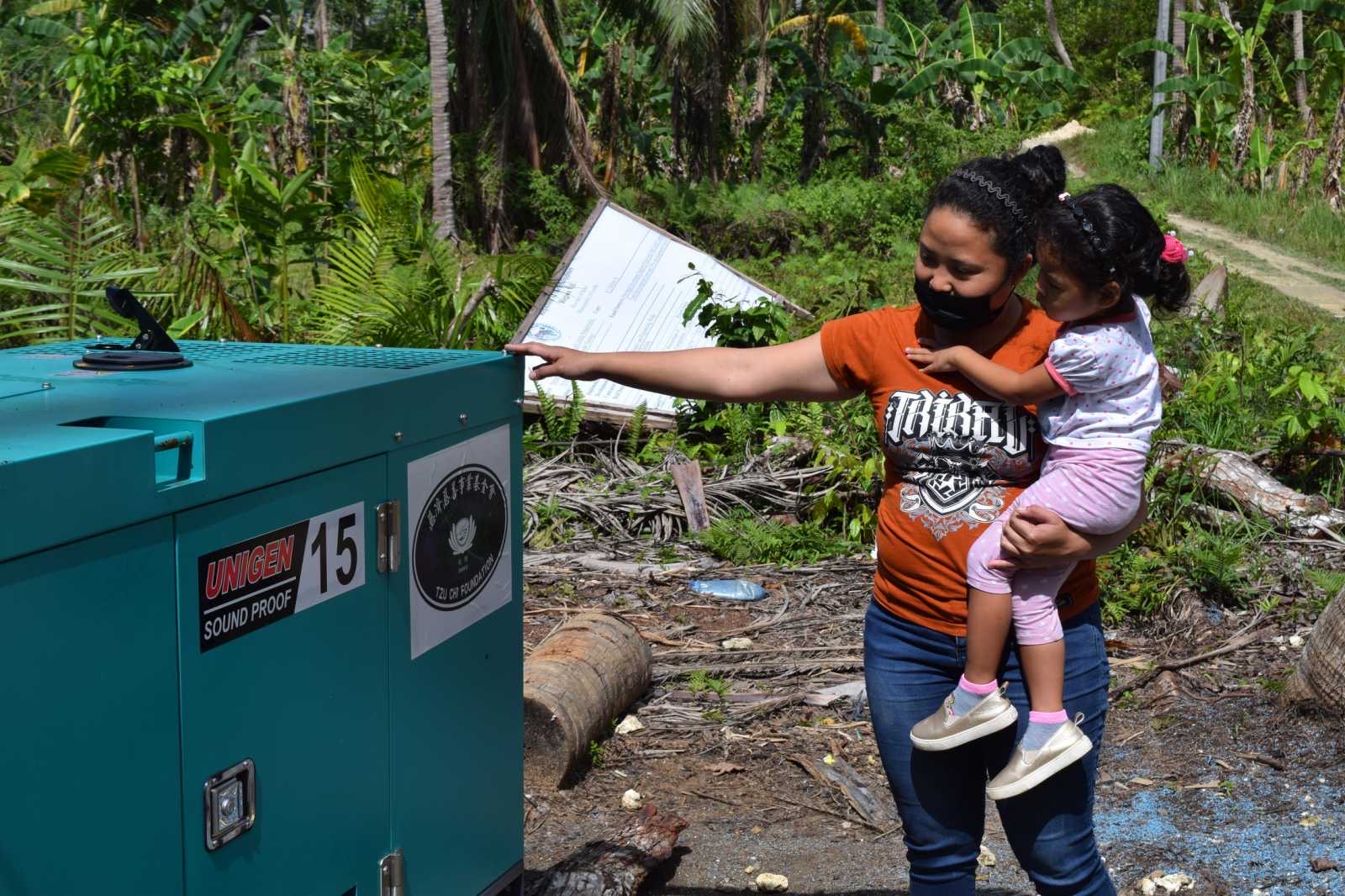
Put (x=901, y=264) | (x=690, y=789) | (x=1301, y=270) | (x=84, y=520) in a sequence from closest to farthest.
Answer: (x=84, y=520), (x=690, y=789), (x=901, y=264), (x=1301, y=270)

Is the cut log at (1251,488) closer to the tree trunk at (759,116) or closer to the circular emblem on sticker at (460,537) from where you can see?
the circular emblem on sticker at (460,537)

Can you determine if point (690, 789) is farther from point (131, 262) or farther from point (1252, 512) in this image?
point (131, 262)

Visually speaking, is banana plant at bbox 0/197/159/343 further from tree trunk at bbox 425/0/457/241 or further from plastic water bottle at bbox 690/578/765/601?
tree trunk at bbox 425/0/457/241

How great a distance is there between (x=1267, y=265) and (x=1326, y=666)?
37.4 feet

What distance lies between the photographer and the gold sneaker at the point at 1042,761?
94.3 inches

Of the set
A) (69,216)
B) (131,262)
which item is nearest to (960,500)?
(131,262)

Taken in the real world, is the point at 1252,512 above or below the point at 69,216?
below

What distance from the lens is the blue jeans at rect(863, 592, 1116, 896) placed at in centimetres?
251

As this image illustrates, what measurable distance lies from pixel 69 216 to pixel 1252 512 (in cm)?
624

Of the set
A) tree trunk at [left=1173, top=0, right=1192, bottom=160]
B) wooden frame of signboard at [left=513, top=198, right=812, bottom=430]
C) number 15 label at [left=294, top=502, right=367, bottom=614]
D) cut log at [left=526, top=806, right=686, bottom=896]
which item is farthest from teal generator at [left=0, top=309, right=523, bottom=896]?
tree trunk at [left=1173, top=0, right=1192, bottom=160]

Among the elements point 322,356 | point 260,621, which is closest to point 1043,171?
point 322,356

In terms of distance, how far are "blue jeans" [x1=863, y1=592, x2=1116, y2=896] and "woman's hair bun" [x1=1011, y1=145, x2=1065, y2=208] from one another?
0.84 meters

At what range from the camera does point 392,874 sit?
2230mm

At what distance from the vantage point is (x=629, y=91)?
19750 mm
